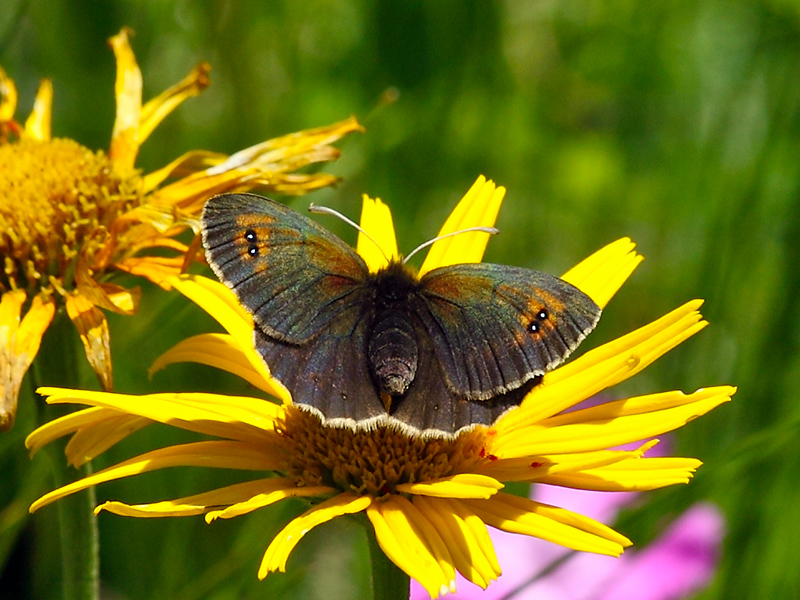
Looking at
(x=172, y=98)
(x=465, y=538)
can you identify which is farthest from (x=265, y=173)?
(x=465, y=538)

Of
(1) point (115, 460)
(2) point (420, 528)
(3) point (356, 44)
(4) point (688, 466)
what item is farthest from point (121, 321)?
(3) point (356, 44)

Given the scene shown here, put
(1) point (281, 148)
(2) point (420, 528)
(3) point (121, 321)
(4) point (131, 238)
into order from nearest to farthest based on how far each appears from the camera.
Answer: (2) point (420, 528) < (4) point (131, 238) < (1) point (281, 148) < (3) point (121, 321)

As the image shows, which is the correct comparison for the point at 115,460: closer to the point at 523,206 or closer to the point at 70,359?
the point at 70,359

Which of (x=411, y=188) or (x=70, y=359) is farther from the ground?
(x=411, y=188)

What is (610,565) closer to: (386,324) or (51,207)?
(386,324)

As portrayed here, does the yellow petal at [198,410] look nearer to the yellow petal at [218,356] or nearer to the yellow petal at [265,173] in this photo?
the yellow petal at [218,356]

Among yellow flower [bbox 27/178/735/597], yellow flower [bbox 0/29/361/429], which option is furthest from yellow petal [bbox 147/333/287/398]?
yellow flower [bbox 0/29/361/429]
